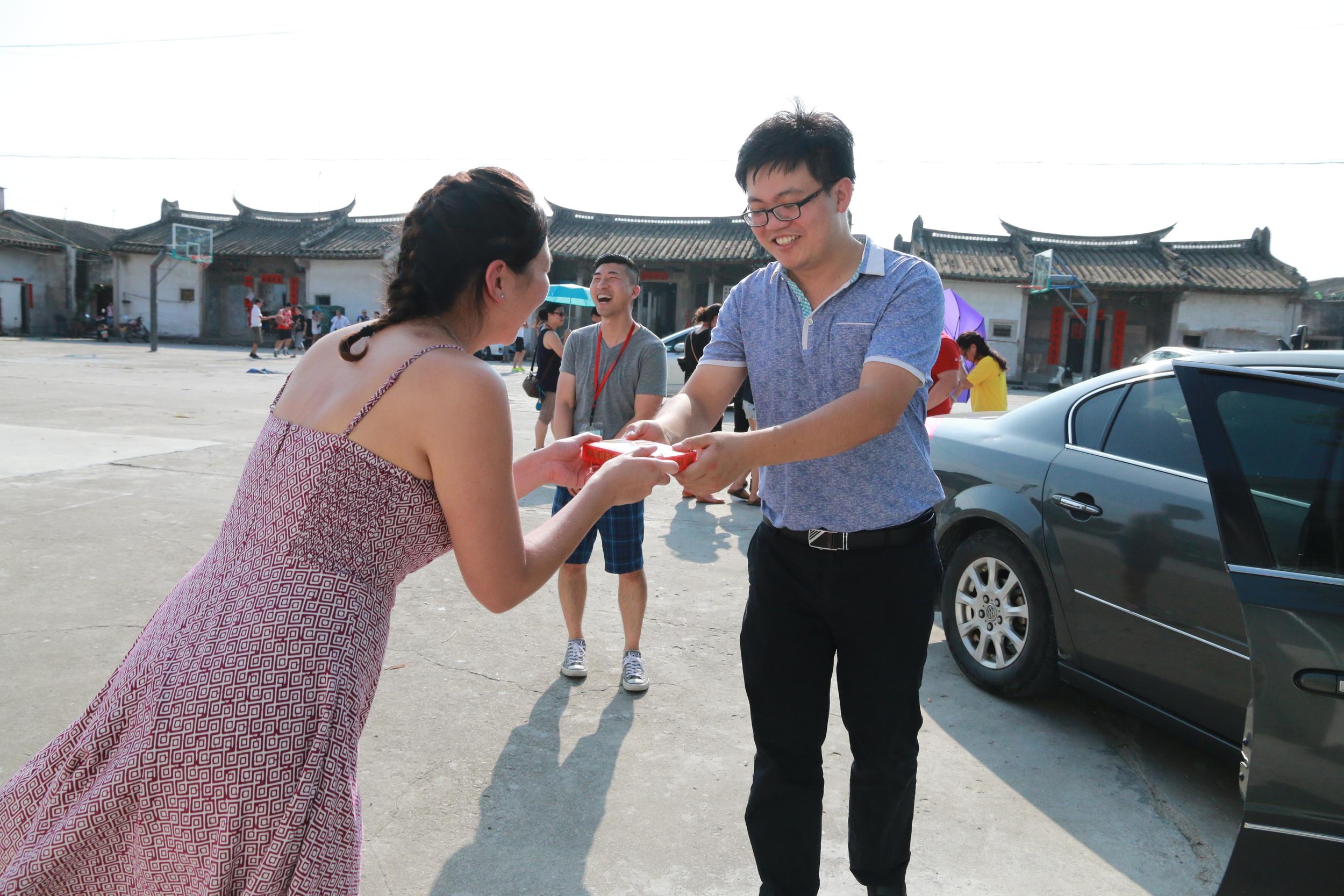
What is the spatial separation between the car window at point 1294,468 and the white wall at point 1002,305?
25.9 meters

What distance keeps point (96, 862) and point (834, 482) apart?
157 cm

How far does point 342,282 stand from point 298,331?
4.57m

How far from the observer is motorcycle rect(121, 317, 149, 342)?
3183 centimetres

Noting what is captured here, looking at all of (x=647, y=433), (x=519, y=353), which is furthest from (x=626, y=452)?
(x=519, y=353)

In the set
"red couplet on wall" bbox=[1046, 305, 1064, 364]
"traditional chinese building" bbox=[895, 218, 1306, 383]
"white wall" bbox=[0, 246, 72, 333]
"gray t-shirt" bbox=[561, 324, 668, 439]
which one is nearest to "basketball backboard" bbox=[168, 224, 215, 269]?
"white wall" bbox=[0, 246, 72, 333]

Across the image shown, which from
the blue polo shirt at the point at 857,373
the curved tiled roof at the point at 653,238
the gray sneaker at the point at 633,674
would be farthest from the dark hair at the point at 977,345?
the curved tiled roof at the point at 653,238

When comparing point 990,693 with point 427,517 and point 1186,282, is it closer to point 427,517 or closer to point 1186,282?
point 427,517

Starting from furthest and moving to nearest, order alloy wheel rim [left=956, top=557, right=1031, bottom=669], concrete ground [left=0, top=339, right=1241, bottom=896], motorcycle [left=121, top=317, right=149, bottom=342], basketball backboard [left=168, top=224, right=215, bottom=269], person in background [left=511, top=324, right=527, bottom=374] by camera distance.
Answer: motorcycle [left=121, top=317, right=149, bottom=342] → basketball backboard [left=168, top=224, right=215, bottom=269] → person in background [left=511, top=324, right=527, bottom=374] → alloy wheel rim [left=956, top=557, right=1031, bottom=669] → concrete ground [left=0, top=339, right=1241, bottom=896]

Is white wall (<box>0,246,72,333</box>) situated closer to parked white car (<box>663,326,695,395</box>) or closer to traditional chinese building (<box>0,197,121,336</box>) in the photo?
traditional chinese building (<box>0,197,121,336</box>)

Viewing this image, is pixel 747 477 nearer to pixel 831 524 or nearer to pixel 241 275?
pixel 831 524

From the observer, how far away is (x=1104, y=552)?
126 inches

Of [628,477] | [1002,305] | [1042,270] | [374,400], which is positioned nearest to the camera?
[374,400]

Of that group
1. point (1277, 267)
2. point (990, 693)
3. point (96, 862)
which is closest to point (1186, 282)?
point (1277, 267)

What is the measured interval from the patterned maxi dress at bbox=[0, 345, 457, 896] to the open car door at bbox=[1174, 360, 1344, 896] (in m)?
1.81
